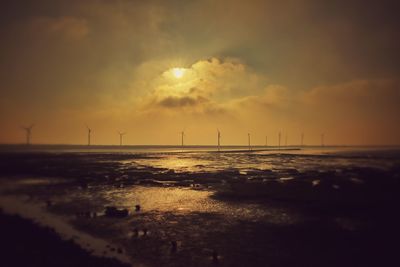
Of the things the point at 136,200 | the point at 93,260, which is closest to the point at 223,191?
the point at 136,200

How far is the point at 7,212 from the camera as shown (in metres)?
27.0

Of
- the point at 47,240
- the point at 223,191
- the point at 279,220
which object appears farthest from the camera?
the point at 223,191

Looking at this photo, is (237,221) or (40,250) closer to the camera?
(40,250)

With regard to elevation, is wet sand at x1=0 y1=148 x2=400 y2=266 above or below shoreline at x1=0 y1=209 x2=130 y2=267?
below

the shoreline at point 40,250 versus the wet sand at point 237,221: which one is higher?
the shoreline at point 40,250

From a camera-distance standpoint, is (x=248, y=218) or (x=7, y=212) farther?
(x=7, y=212)

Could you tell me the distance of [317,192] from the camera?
124 feet

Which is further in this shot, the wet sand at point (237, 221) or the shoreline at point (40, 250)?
the wet sand at point (237, 221)

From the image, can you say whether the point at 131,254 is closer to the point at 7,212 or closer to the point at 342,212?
the point at 7,212

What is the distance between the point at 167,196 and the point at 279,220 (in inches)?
612

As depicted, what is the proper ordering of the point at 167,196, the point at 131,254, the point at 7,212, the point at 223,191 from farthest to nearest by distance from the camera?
the point at 223,191 < the point at 167,196 < the point at 7,212 < the point at 131,254

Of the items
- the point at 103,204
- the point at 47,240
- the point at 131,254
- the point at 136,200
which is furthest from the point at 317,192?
the point at 47,240

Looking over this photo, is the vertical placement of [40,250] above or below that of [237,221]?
above

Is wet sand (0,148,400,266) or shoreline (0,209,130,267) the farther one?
wet sand (0,148,400,266)
